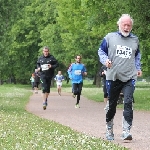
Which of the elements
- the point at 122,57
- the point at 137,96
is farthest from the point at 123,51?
the point at 137,96

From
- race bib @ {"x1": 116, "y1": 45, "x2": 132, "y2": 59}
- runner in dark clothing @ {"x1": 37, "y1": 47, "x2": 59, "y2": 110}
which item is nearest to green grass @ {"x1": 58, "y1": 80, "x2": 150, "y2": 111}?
runner in dark clothing @ {"x1": 37, "y1": 47, "x2": 59, "y2": 110}

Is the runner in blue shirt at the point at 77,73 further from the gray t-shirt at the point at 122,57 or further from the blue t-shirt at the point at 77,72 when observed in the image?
the gray t-shirt at the point at 122,57

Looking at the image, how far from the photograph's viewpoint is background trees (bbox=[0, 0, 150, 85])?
2312cm

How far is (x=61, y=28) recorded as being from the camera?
200ft

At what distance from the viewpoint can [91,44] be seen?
188 ft

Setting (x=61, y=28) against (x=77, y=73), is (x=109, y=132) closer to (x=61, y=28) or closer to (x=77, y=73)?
(x=77, y=73)

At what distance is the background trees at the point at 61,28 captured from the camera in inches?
910

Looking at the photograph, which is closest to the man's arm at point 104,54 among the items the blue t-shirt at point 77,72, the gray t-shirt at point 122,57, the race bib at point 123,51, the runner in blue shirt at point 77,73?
the gray t-shirt at point 122,57

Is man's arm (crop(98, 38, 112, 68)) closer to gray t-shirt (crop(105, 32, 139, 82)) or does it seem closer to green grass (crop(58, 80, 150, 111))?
gray t-shirt (crop(105, 32, 139, 82))

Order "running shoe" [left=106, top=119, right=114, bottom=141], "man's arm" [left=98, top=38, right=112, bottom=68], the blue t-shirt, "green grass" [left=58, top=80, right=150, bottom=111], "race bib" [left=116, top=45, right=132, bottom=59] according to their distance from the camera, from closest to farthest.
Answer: "man's arm" [left=98, top=38, right=112, bottom=68] → "race bib" [left=116, top=45, right=132, bottom=59] → "running shoe" [left=106, top=119, right=114, bottom=141] → the blue t-shirt → "green grass" [left=58, top=80, right=150, bottom=111]

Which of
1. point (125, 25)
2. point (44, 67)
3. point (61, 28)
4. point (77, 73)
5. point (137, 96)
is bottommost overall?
point (137, 96)

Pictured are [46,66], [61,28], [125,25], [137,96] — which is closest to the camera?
[125,25]

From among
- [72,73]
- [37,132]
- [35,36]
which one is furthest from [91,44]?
[37,132]

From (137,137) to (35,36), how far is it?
192 ft
